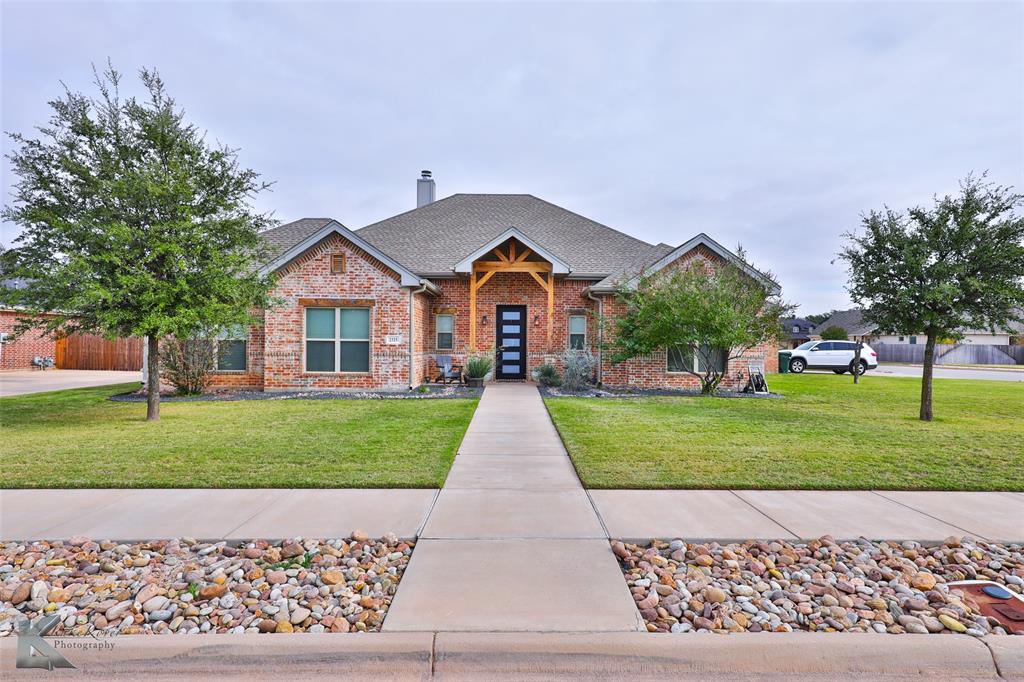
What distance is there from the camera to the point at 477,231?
62.0 feet

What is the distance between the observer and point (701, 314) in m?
13.1

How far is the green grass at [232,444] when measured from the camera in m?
5.46

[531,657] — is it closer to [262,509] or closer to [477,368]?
[262,509]

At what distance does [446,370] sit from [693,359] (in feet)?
24.9

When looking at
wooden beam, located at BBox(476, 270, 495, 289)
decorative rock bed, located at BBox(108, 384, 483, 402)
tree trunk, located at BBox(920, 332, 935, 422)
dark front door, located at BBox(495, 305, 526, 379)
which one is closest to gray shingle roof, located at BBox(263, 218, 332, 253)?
decorative rock bed, located at BBox(108, 384, 483, 402)

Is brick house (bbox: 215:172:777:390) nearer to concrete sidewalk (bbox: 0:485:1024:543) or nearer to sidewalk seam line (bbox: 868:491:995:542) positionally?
concrete sidewalk (bbox: 0:485:1024:543)

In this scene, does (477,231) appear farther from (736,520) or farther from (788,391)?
(736,520)

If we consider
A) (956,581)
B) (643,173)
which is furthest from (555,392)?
(643,173)

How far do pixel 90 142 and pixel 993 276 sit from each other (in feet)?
53.7

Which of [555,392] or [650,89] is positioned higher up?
[650,89]

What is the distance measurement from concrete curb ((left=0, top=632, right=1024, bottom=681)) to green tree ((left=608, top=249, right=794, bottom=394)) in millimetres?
11019

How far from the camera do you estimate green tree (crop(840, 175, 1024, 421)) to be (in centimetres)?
909

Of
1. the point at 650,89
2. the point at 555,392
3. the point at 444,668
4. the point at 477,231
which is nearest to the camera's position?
the point at 444,668

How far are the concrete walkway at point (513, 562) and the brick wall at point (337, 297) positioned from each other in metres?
8.40
